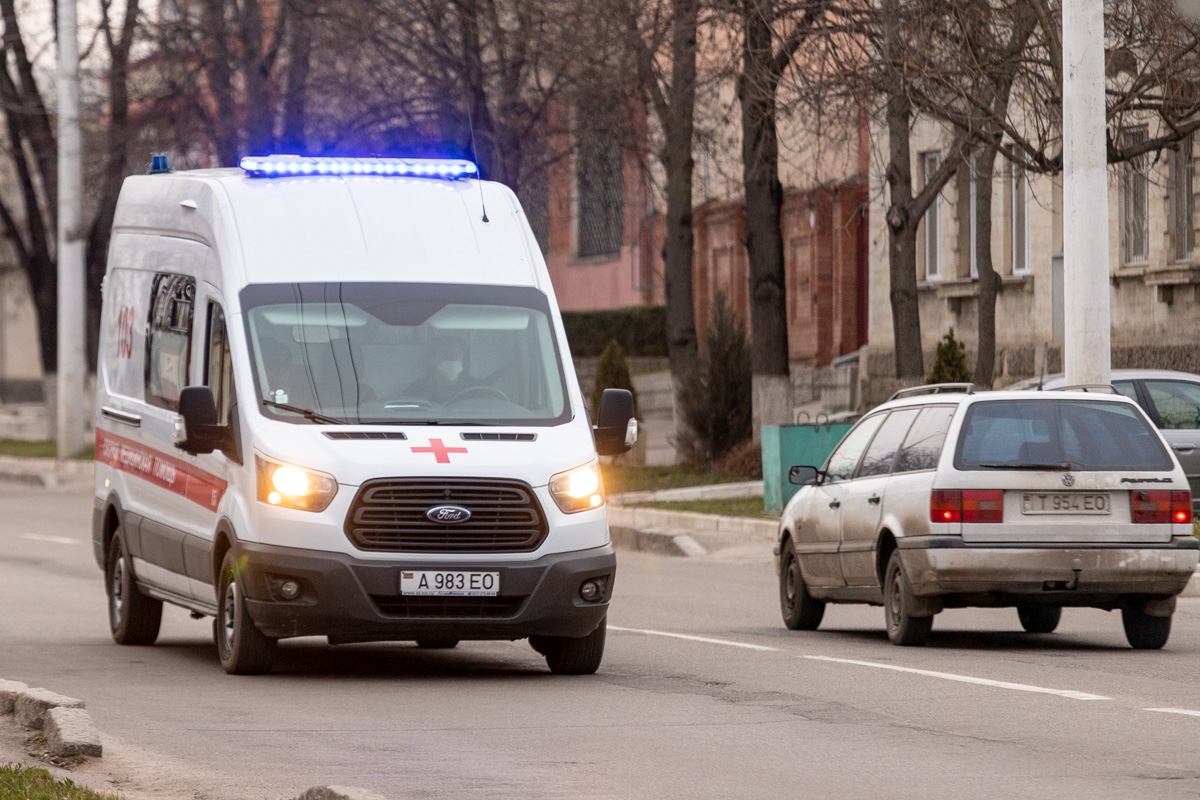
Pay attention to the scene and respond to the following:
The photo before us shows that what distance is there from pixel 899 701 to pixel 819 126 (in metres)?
12.0

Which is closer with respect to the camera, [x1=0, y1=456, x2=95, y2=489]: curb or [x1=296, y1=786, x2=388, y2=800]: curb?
[x1=296, y1=786, x2=388, y2=800]: curb

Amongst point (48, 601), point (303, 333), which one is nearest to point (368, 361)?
point (303, 333)

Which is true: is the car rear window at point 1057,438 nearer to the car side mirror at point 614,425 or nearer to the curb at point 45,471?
the car side mirror at point 614,425

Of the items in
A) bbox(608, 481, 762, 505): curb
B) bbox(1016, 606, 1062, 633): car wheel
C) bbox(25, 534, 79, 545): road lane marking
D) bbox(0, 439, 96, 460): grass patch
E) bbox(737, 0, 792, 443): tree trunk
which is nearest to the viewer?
bbox(1016, 606, 1062, 633): car wheel

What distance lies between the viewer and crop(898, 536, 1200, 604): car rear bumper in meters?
11.7

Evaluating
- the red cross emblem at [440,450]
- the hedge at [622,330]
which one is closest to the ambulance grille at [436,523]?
the red cross emblem at [440,450]

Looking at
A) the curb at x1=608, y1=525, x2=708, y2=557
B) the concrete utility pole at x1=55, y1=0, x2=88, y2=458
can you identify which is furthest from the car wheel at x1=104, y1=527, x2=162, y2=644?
the concrete utility pole at x1=55, y1=0, x2=88, y2=458

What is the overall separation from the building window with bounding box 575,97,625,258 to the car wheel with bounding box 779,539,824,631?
14373 millimetres

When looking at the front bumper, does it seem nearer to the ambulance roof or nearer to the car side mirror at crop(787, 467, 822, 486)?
the ambulance roof

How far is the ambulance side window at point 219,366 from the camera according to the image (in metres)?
11.0

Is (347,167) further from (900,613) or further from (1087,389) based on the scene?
(1087,389)

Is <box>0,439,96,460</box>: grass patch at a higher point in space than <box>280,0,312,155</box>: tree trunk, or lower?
lower

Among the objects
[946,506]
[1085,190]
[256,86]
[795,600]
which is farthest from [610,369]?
[946,506]

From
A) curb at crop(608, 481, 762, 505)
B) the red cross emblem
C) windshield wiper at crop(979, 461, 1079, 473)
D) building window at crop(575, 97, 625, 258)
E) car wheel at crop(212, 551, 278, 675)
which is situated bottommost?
curb at crop(608, 481, 762, 505)
